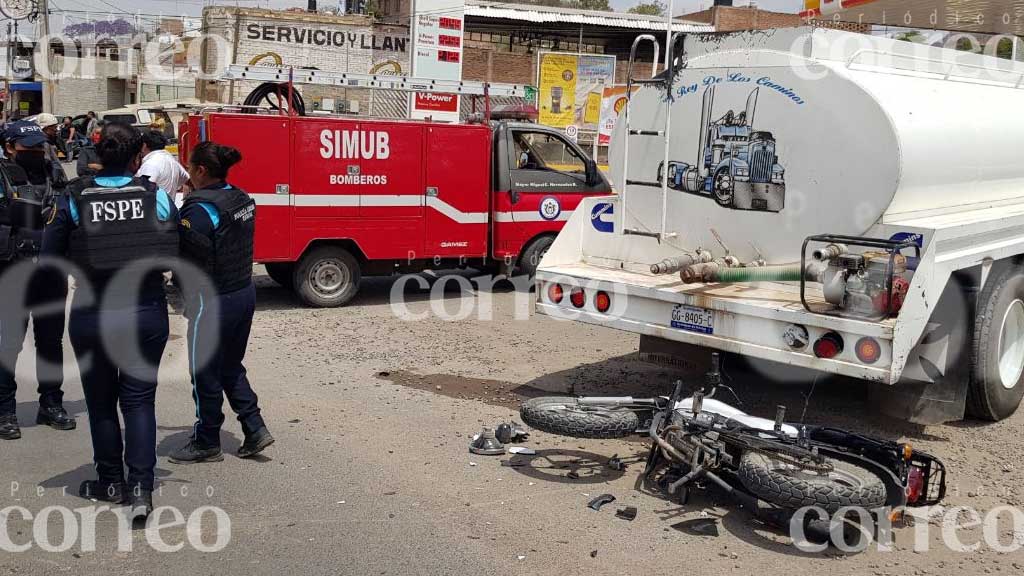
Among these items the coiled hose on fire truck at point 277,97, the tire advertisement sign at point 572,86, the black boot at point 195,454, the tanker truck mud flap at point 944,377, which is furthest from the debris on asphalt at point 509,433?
the tire advertisement sign at point 572,86

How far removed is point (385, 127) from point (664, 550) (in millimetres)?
7043

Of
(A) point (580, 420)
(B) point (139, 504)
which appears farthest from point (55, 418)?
(A) point (580, 420)

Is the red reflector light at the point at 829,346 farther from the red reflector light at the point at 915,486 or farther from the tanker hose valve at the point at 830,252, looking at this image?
the red reflector light at the point at 915,486

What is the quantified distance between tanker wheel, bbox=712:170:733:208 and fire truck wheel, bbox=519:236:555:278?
5298 mm

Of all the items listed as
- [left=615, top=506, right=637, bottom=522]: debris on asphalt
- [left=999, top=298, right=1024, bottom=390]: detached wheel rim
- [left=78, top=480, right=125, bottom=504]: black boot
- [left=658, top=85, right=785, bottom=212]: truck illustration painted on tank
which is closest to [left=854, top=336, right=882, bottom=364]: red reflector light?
[left=658, top=85, right=785, bottom=212]: truck illustration painted on tank

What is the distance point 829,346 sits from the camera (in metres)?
5.36

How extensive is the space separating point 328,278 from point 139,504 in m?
6.15

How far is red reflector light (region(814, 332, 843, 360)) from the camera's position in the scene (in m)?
5.33

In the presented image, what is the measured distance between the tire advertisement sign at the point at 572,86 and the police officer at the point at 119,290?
25.2 meters

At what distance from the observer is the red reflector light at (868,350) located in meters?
5.17

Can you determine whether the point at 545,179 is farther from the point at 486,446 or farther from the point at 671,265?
the point at 486,446

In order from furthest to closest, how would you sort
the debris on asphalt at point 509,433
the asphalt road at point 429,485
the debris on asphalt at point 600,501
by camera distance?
the debris on asphalt at point 509,433, the debris on asphalt at point 600,501, the asphalt road at point 429,485

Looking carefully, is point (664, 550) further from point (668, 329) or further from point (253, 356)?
point (253, 356)

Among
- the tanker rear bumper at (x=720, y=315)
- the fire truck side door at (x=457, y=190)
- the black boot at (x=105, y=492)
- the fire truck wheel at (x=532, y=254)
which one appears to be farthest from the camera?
the fire truck wheel at (x=532, y=254)
